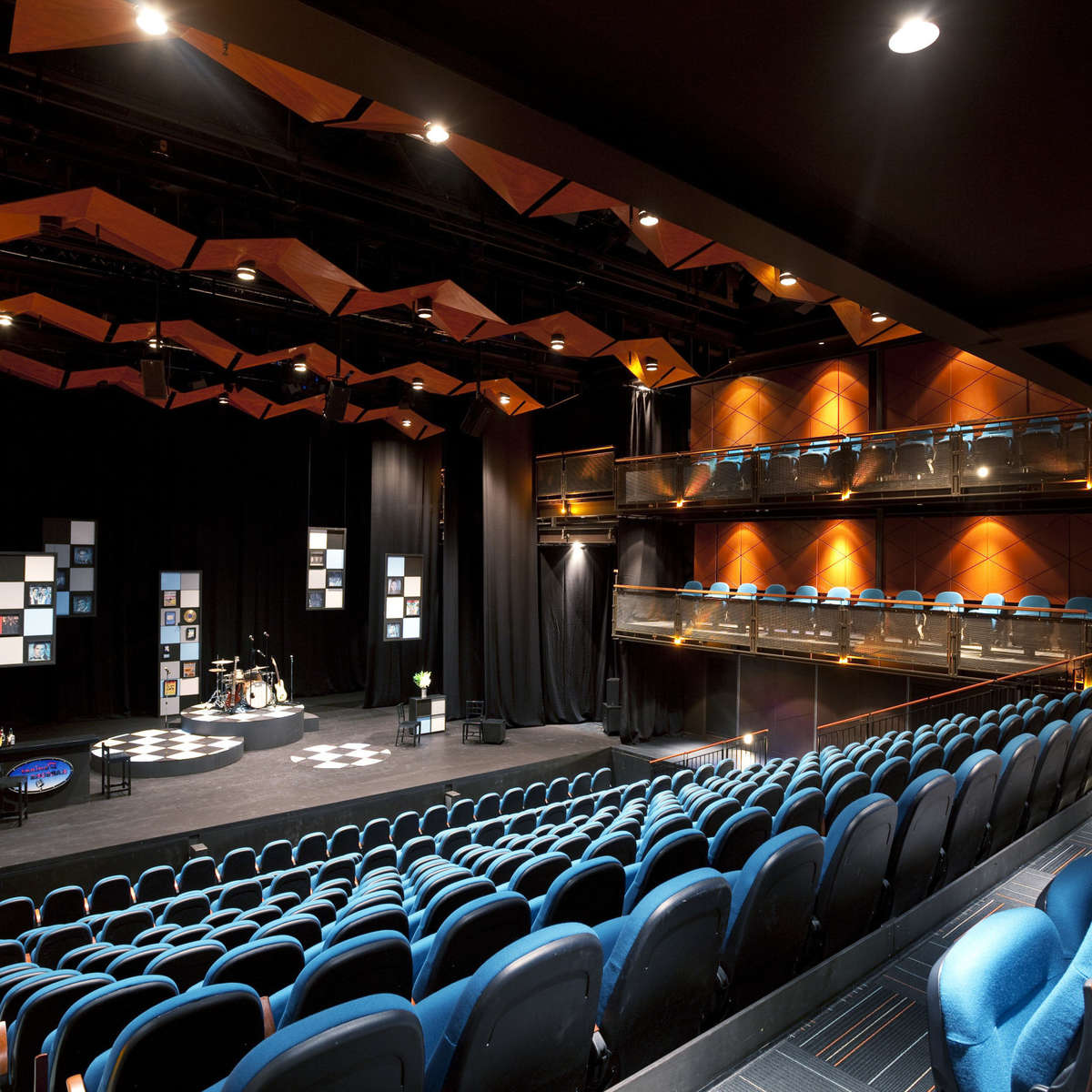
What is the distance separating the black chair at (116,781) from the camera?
33.7ft

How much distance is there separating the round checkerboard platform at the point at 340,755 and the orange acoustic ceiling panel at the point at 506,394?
646 centimetres

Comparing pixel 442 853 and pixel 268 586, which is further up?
pixel 268 586

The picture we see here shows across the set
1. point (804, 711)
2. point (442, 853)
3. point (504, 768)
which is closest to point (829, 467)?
point (804, 711)

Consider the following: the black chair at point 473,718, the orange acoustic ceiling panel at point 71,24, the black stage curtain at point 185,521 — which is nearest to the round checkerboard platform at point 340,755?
the black chair at point 473,718

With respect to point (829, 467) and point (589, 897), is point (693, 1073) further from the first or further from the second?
point (829, 467)

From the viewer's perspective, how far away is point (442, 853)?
6953mm

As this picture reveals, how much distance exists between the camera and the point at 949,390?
11602mm

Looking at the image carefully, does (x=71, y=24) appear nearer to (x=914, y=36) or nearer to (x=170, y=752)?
(x=914, y=36)

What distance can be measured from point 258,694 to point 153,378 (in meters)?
7.60

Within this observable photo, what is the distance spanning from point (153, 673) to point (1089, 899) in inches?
639

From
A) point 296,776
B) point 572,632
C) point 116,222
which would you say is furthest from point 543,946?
point 572,632

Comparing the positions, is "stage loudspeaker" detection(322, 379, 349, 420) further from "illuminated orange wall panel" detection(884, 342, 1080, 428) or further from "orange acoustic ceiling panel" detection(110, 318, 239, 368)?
"illuminated orange wall panel" detection(884, 342, 1080, 428)

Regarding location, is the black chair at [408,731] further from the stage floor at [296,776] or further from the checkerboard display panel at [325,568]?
the checkerboard display panel at [325,568]

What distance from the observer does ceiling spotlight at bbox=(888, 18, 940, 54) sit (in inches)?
86.3
